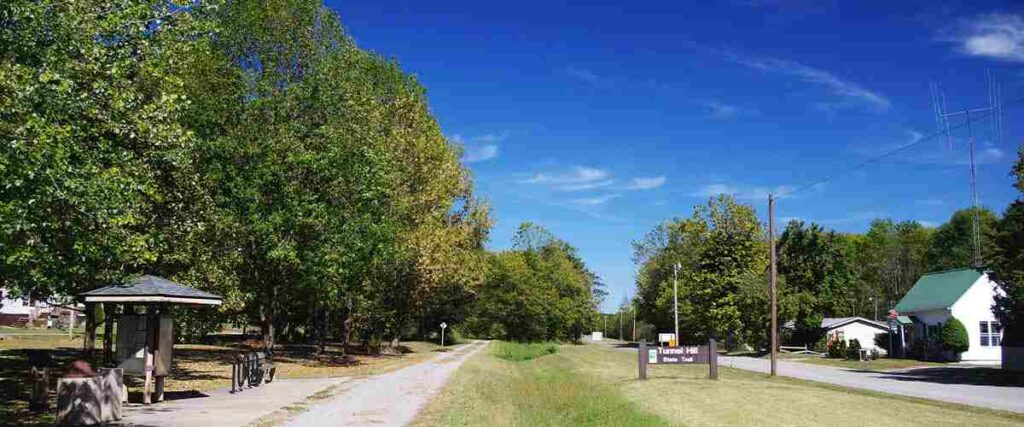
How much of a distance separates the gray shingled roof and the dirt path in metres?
3.81

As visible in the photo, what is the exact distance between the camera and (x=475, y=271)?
53062 mm

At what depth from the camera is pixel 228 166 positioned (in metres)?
29.1

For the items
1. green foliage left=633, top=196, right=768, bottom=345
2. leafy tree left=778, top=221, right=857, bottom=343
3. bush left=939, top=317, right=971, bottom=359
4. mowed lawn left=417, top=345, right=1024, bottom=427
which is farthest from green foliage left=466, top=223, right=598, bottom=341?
mowed lawn left=417, top=345, right=1024, bottom=427

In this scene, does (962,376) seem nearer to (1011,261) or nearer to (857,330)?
(1011,261)

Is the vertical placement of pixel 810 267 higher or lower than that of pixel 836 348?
higher

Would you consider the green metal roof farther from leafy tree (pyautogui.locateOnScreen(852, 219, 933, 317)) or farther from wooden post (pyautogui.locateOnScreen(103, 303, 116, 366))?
leafy tree (pyautogui.locateOnScreen(852, 219, 933, 317))

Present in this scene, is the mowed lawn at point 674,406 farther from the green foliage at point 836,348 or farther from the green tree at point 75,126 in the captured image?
the green foliage at point 836,348

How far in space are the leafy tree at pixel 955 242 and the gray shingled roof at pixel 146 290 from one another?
87.6 m

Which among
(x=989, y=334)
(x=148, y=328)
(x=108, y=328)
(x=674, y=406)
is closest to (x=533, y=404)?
(x=674, y=406)

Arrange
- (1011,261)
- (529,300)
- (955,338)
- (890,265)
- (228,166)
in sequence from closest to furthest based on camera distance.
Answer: (228,166) → (1011,261) → (955,338) → (529,300) → (890,265)

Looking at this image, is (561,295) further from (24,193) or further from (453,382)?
(24,193)

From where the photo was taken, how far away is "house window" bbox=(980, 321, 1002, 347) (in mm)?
48719

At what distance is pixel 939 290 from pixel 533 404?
4247 cm

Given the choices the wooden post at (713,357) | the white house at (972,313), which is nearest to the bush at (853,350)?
the white house at (972,313)
